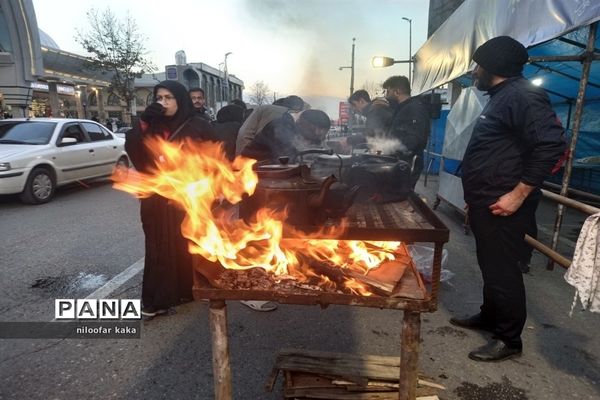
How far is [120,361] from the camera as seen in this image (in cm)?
262

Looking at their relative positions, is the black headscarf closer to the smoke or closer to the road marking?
the road marking

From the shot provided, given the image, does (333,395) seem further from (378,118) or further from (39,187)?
(39,187)

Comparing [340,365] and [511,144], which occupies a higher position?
[511,144]

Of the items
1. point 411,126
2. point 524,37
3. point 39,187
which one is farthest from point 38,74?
point 524,37

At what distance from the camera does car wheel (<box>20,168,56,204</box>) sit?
23.5ft

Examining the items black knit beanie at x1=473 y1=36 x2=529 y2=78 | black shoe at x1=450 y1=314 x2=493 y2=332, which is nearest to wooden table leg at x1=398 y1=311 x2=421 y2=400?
black shoe at x1=450 y1=314 x2=493 y2=332

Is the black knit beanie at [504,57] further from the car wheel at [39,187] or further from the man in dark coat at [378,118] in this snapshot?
the car wheel at [39,187]

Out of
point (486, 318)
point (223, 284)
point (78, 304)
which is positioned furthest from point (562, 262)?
point (78, 304)

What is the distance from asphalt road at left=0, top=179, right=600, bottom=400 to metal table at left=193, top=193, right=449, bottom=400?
0.71 metres

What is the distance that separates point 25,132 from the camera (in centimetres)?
779

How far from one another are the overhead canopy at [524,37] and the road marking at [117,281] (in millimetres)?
4848

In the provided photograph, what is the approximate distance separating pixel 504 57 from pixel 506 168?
71 centimetres

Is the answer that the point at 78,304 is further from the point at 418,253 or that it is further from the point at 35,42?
the point at 35,42

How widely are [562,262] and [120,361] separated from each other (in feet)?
12.1
